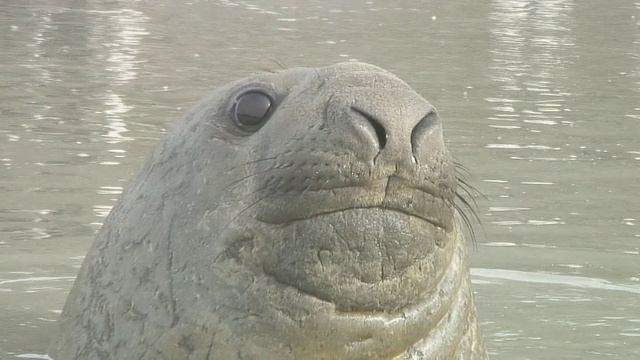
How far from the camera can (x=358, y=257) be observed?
3.44 metres

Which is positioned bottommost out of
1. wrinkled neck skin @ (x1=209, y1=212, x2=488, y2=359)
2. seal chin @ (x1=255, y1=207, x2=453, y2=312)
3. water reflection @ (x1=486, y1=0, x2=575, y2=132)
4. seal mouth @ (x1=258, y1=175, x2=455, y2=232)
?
water reflection @ (x1=486, y1=0, x2=575, y2=132)

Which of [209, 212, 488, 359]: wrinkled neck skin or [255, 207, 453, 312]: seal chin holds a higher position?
[255, 207, 453, 312]: seal chin

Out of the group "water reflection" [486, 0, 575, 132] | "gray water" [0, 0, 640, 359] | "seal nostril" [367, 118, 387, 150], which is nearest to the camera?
"seal nostril" [367, 118, 387, 150]

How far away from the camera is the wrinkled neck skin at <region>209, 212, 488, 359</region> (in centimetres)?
350

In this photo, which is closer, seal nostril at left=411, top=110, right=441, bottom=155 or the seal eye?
seal nostril at left=411, top=110, right=441, bottom=155

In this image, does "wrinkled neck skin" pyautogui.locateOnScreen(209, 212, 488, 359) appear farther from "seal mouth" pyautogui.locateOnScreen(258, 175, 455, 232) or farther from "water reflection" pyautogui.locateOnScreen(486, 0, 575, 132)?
"water reflection" pyautogui.locateOnScreen(486, 0, 575, 132)

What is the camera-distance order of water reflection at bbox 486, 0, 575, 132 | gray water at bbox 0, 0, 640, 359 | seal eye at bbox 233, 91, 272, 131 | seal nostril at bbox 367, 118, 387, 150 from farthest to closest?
1. water reflection at bbox 486, 0, 575, 132
2. gray water at bbox 0, 0, 640, 359
3. seal eye at bbox 233, 91, 272, 131
4. seal nostril at bbox 367, 118, 387, 150

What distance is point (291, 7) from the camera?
20125 millimetres

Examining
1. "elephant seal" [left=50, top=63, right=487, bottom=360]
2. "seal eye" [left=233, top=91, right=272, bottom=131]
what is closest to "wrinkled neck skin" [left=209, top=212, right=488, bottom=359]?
"elephant seal" [left=50, top=63, right=487, bottom=360]

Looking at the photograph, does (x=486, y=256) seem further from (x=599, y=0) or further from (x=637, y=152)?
(x=599, y=0)

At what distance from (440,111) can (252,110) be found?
23.9 feet

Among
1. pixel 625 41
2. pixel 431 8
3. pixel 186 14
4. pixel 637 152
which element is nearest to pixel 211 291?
pixel 637 152

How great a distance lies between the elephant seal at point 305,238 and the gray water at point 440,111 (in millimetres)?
1353

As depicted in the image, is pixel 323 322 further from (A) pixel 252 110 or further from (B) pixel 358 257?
(A) pixel 252 110
